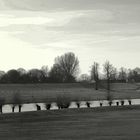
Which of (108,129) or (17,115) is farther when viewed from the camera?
(17,115)

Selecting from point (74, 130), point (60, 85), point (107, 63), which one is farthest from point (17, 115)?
point (107, 63)

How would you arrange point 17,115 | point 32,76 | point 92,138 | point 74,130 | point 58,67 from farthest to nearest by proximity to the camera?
point 58,67, point 32,76, point 17,115, point 74,130, point 92,138

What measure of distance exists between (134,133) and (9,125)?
11826mm

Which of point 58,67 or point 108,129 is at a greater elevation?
point 58,67

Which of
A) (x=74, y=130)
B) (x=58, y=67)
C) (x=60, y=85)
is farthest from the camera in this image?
(x=58, y=67)

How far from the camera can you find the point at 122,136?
90.9 ft

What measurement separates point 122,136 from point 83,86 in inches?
3872

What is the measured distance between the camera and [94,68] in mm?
162125

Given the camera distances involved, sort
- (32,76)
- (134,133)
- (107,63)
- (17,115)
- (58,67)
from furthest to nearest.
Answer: (58,67) → (32,76) → (107,63) → (17,115) → (134,133)

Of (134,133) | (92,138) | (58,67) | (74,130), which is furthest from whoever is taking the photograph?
(58,67)

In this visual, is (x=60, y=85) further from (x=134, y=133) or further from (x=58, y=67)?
(x=134, y=133)

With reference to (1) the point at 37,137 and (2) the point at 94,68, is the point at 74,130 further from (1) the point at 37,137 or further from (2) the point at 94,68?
(2) the point at 94,68

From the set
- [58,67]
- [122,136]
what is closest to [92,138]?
[122,136]

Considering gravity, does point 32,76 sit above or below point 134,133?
above
